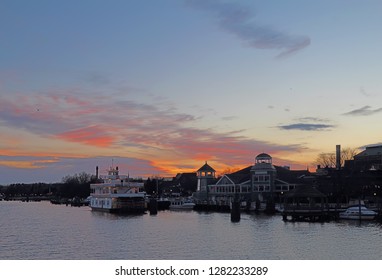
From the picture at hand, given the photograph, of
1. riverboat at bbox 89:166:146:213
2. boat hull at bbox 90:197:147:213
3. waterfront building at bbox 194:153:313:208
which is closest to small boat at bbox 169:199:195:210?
waterfront building at bbox 194:153:313:208

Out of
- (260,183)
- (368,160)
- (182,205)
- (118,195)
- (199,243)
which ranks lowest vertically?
(199,243)

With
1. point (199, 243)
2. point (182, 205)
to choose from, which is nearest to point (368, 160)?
point (182, 205)

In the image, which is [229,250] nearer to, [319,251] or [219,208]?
[319,251]

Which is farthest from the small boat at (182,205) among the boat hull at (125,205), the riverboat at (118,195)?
the boat hull at (125,205)

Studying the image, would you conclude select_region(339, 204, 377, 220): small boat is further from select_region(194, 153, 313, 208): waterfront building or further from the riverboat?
the riverboat

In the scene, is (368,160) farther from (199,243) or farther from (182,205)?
(199,243)

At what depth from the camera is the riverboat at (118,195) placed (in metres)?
94.4

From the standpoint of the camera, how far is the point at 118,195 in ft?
313

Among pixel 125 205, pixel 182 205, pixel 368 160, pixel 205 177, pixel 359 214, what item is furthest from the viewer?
pixel 368 160

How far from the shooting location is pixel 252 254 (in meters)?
37.5

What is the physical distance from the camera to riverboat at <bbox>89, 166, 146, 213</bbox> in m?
94.4

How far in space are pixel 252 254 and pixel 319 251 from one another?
5289 mm

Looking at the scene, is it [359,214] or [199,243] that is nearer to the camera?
[199,243]
